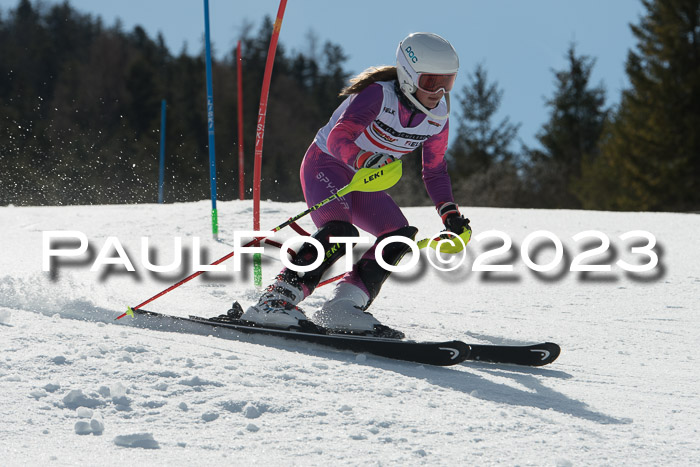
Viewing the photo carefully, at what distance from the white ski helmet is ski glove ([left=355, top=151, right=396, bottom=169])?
12.1 inches

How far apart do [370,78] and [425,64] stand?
12.4 inches

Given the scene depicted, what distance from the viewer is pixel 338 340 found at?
307 centimetres

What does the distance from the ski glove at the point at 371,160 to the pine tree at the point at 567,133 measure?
89.8 ft

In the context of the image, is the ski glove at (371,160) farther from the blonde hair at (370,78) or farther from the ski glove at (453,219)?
the ski glove at (453,219)

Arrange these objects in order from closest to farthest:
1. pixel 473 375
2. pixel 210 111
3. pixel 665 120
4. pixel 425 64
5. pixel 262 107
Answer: pixel 473 375, pixel 425 64, pixel 262 107, pixel 210 111, pixel 665 120

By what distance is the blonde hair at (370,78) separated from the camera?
3.40 metres

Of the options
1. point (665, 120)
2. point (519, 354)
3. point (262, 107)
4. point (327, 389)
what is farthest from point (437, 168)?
point (665, 120)

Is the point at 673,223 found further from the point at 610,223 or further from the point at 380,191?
the point at 380,191

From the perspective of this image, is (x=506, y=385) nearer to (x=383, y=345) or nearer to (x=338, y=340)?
(x=383, y=345)

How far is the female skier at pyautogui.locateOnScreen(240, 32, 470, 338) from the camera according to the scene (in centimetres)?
324

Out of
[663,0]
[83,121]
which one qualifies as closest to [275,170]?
[83,121]

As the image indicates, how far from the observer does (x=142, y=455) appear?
1829 mm

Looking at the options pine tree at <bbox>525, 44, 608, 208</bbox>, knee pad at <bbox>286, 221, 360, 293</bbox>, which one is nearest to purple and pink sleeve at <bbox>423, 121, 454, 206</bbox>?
knee pad at <bbox>286, 221, 360, 293</bbox>

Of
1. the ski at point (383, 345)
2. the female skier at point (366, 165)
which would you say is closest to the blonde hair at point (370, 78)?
the female skier at point (366, 165)
